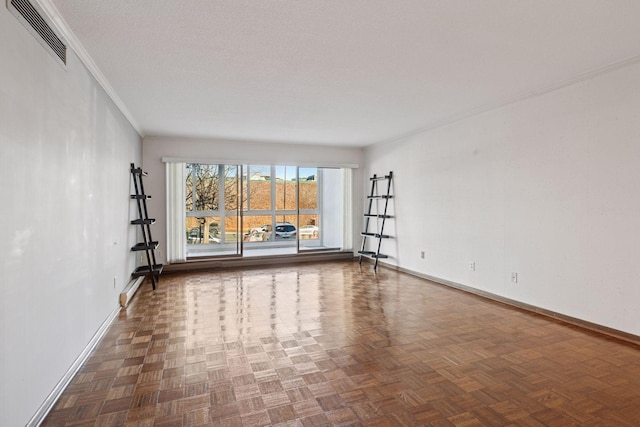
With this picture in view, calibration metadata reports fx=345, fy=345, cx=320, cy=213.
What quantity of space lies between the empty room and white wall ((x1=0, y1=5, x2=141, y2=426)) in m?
0.02

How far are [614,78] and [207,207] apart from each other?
6.19 metres

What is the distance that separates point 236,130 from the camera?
5516 mm

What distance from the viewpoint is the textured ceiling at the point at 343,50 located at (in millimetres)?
2129

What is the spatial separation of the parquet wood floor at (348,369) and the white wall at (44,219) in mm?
325

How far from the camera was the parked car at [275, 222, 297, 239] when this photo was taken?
26.1 feet

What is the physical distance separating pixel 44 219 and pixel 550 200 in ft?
14.1

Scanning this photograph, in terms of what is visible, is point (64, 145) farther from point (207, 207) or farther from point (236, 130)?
point (207, 207)

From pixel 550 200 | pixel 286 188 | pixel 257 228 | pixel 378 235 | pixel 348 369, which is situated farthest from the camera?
pixel 286 188

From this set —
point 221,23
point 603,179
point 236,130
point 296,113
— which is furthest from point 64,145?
point 603,179

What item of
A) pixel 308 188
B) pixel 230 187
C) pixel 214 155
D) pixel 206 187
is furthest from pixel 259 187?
pixel 214 155

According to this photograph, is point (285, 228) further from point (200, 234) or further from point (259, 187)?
point (200, 234)

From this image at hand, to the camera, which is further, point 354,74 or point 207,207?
point 207,207

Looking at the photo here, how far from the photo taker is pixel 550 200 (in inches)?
141

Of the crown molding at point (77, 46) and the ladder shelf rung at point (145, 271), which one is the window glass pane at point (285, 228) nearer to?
the ladder shelf rung at point (145, 271)
